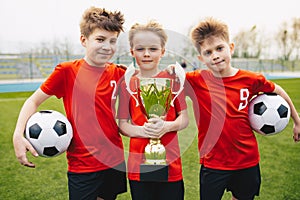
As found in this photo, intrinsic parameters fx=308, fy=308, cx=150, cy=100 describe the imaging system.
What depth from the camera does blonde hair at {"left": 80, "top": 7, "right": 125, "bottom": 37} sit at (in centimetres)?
186

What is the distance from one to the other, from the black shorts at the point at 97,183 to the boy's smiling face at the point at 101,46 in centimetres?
68

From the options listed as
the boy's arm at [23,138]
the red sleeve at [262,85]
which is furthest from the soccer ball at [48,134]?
the red sleeve at [262,85]

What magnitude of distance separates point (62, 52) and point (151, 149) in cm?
2471

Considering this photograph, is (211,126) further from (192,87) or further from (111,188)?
(111,188)

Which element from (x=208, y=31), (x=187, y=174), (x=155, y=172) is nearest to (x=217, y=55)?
(x=208, y=31)

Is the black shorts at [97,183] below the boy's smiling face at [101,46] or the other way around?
below

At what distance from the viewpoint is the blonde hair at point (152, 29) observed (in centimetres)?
180

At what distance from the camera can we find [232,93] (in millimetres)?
1974

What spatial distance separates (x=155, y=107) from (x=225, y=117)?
516 mm

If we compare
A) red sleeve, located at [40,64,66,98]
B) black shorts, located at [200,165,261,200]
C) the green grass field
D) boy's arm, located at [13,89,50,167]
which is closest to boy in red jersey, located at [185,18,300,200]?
black shorts, located at [200,165,261,200]

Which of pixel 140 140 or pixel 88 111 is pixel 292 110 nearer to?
pixel 140 140

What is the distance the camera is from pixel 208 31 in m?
2.02

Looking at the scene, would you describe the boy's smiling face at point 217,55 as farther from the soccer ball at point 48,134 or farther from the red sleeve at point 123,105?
the soccer ball at point 48,134

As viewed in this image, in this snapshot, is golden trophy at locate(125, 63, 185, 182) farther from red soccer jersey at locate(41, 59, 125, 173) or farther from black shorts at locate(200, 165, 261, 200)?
black shorts at locate(200, 165, 261, 200)
